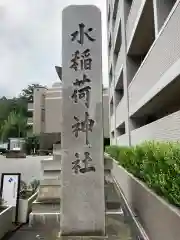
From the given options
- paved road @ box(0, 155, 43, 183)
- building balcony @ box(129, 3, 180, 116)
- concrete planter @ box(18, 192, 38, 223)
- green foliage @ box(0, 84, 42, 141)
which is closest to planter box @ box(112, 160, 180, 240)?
concrete planter @ box(18, 192, 38, 223)

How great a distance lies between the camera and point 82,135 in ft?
20.5

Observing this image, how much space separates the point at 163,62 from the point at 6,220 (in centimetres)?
536

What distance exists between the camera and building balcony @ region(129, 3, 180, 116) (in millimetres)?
6918

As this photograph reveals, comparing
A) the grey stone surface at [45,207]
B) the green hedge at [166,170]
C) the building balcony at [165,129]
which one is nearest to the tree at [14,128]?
the building balcony at [165,129]

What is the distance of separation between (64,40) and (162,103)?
5412 millimetres

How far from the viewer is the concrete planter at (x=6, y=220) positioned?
5.97m

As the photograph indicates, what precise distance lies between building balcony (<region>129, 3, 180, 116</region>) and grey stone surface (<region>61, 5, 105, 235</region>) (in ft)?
5.80

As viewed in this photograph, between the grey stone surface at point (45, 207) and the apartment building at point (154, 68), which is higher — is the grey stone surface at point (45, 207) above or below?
below

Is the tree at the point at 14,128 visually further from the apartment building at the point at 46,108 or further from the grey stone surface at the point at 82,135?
the grey stone surface at the point at 82,135

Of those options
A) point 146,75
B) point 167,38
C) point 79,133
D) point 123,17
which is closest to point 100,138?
point 79,133

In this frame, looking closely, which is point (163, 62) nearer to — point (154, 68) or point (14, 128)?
point (154, 68)

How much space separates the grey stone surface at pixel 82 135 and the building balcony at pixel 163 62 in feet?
5.80

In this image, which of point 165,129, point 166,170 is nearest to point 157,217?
point 166,170

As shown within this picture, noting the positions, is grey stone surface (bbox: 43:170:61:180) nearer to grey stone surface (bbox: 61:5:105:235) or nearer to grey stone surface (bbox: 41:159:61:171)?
grey stone surface (bbox: 41:159:61:171)
